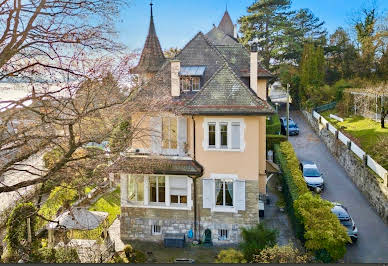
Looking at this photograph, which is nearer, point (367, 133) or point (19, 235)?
point (19, 235)

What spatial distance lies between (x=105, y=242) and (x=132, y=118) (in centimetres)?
293

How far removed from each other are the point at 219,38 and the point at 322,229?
7.44 m

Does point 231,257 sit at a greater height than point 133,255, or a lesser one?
greater

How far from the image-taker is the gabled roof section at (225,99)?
9484 mm

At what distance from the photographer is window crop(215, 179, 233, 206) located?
10047 millimetres

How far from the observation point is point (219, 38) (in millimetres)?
13453

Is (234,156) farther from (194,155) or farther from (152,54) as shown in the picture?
(152,54)

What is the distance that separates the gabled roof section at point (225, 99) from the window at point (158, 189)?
209cm

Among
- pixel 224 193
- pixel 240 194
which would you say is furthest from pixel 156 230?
pixel 240 194

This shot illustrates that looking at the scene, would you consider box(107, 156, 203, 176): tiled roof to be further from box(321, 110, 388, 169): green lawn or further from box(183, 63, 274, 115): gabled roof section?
box(321, 110, 388, 169): green lawn

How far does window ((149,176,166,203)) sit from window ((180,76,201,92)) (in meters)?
2.45

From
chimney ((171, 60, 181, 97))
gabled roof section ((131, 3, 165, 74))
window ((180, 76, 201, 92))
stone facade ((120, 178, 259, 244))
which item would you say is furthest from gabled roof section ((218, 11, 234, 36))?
stone facade ((120, 178, 259, 244))

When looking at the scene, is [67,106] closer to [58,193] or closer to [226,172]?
[58,193]

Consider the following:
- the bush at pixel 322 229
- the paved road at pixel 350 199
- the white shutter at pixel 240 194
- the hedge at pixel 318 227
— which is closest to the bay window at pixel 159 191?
the white shutter at pixel 240 194
